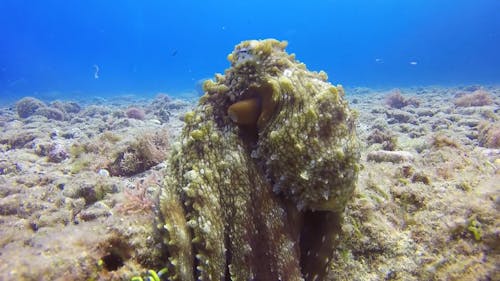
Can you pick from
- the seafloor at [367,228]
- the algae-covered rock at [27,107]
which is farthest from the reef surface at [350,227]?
the algae-covered rock at [27,107]

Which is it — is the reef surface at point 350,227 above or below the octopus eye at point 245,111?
below

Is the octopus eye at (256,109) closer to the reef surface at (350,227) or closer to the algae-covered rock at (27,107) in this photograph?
Answer: the reef surface at (350,227)

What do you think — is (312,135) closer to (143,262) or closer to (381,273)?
(381,273)

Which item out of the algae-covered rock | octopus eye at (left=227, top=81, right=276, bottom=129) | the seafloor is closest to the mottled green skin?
octopus eye at (left=227, top=81, right=276, bottom=129)

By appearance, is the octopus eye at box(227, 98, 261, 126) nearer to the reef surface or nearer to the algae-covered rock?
the reef surface

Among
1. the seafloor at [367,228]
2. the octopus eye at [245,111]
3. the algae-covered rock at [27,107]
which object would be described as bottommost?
the seafloor at [367,228]

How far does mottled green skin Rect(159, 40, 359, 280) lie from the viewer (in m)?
2.09

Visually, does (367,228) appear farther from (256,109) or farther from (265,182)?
(256,109)

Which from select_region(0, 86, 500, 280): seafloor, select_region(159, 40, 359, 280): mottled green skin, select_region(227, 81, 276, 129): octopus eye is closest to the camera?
select_region(0, 86, 500, 280): seafloor

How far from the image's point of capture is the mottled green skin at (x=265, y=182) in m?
2.09

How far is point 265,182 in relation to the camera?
2256 mm

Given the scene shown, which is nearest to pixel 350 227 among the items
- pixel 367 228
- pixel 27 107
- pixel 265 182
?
pixel 367 228

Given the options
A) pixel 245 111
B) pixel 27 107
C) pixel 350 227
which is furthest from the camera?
pixel 27 107

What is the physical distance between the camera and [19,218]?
4066 mm
